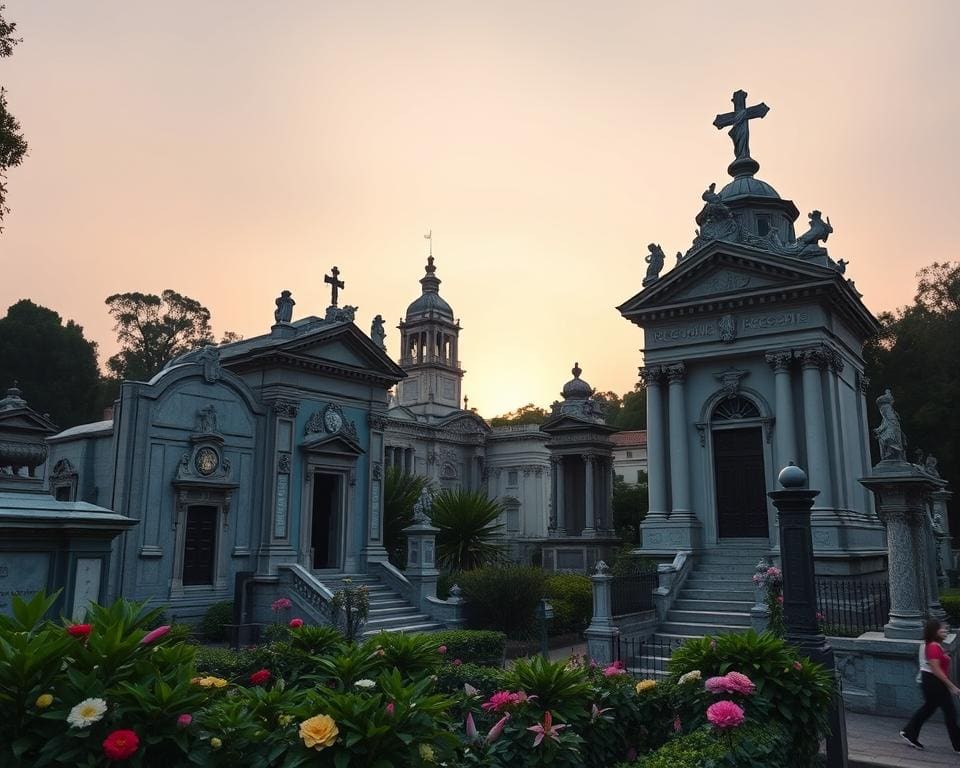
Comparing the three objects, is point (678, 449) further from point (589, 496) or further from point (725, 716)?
point (725, 716)

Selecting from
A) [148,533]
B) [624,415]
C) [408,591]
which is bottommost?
[408,591]

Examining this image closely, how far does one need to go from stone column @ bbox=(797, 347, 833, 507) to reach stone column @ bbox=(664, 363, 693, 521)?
3.23 meters

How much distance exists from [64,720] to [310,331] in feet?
65.6

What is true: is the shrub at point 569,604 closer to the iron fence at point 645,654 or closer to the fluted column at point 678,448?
the fluted column at point 678,448

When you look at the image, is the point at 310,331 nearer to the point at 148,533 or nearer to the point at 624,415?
the point at 148,533

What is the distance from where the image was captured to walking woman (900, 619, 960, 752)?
984cm

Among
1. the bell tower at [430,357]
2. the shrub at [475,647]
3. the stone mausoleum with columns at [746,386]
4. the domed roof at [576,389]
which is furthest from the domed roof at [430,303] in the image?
the shrub at [475,647]

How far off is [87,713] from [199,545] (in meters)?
17.8

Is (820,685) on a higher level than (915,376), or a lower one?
lower

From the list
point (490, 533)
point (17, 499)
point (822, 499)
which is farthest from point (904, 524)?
point (490, 533)

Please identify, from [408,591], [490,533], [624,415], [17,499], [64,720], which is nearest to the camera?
[64,720]

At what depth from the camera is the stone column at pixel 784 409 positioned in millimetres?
20609

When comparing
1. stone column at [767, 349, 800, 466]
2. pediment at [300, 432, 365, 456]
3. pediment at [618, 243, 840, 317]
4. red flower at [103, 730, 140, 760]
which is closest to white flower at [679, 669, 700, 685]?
red flower at [103, 730, 140, 760]

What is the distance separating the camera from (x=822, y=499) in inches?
784
